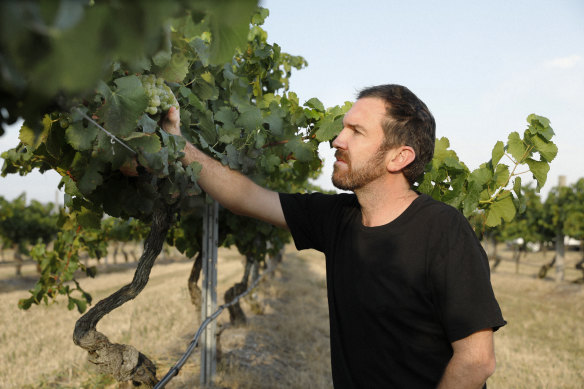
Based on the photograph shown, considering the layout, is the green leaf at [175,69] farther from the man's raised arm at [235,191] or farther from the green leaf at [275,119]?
the green leaf at [275,119]

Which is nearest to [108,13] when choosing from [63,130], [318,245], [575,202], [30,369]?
[63,130]

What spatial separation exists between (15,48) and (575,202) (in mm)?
22998

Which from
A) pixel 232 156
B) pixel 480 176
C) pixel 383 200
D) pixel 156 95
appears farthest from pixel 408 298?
pixel 480 176

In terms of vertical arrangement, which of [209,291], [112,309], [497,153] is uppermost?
[497,153]

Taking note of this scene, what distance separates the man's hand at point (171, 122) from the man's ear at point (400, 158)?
0.98m

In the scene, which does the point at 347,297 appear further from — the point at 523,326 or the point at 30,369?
the point at 523,326

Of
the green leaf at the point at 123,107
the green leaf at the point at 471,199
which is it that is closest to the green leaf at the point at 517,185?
the green leaf at the point at 471,199

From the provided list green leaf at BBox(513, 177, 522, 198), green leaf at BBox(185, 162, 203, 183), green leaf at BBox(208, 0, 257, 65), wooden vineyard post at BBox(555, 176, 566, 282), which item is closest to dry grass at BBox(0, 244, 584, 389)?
green leaf at BBox(185, 162, 203, 183)

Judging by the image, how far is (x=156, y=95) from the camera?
172 cm

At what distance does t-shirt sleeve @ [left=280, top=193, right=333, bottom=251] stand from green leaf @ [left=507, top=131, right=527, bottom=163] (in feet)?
4.54

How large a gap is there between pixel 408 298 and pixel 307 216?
74 centimetres

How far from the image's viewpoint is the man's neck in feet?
6.71

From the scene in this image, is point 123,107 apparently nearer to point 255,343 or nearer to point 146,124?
point 146,124

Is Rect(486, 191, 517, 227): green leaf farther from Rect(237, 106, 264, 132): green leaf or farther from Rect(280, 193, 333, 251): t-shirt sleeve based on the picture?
Rect(237, 106, 264, 132): green leaf
